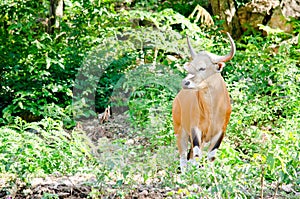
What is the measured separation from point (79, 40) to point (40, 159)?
3.20 meters

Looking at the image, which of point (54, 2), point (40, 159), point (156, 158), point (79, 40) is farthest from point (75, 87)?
point (156, 158)

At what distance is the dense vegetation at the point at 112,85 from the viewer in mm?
4441

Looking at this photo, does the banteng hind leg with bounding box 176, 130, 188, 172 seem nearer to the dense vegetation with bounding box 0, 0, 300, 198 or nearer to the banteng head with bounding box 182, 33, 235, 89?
the dense vegetation with bounding box 0, 0, 300, 198

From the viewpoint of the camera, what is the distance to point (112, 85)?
6.39m

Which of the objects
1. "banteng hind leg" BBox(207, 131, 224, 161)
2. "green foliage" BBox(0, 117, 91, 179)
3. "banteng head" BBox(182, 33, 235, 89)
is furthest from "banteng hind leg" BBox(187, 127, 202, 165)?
"green foliage" BBox(0, 117, 91, 179)

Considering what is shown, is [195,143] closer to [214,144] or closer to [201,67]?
[214,144]

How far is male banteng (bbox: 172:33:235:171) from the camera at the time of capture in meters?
3.90

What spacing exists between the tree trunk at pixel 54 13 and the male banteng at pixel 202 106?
387cm

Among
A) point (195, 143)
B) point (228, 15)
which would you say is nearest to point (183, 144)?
point (195, 143)

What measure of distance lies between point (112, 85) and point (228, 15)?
302 cm

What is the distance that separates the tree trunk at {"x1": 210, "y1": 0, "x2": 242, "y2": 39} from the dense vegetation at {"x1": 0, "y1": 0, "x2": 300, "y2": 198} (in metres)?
0.17

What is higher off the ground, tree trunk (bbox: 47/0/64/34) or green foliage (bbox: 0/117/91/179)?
tree trunk (bbox: 47/0/64/34)

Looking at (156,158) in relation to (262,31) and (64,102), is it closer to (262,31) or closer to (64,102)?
(64,102)

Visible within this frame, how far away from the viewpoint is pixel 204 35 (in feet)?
25.4
